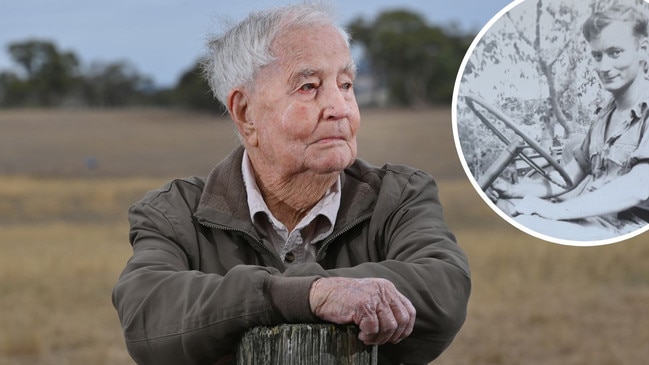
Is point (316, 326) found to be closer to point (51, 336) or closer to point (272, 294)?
point (272, 294)

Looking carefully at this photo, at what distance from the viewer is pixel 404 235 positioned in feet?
8.08

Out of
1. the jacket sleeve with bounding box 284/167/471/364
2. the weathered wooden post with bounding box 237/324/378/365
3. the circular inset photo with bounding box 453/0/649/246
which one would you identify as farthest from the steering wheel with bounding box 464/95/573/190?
the weathered wooden post with bounding box 237/324/378/365

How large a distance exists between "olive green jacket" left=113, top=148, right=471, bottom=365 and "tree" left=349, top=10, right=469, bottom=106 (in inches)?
2385

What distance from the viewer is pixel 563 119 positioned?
8.26 feet

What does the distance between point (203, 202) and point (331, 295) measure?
584 mm

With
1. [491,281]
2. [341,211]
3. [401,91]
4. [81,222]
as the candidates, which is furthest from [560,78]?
[401,91]

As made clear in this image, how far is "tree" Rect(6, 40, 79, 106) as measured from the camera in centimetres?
9281

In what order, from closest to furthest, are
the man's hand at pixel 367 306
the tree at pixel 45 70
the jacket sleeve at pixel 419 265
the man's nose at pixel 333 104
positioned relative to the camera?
the man's hand at pixel 367 306 → the jacket sleeve at pixel 419 265 → the man's nose at pixel 333 104 → the tree at pixel 45 70

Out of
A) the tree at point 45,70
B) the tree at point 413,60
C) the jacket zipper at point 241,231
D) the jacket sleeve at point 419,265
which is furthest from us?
the tree at point 45,70

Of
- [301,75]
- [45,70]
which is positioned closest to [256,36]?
[301,75]

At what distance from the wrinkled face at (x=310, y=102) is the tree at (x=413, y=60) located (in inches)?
2390

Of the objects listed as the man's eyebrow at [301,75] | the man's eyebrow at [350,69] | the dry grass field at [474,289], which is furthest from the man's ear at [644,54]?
the dry grass field at [474,289]

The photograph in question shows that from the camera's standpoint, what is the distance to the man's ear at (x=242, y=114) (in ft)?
8.21

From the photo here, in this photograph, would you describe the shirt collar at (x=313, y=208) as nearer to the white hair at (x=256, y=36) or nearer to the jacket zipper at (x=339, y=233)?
the jacket zipper at (x=339, y=233)
